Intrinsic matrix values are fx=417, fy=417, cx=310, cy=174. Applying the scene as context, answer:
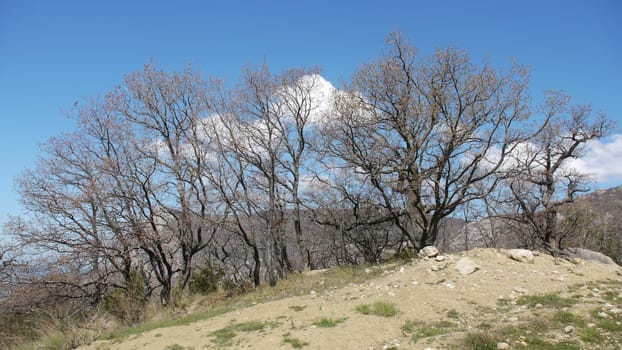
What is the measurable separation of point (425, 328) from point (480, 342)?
161cm

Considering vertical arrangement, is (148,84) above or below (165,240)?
above

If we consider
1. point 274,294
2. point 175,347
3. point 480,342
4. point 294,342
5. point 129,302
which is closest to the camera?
point 480,342

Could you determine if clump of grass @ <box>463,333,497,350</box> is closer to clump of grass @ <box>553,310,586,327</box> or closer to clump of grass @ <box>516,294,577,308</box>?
clump of grass @ <box>553,310,586,327</box>

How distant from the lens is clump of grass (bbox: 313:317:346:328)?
7.85 metres

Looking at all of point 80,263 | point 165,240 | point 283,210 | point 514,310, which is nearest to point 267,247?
point 283,210

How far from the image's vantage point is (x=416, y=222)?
577 inches

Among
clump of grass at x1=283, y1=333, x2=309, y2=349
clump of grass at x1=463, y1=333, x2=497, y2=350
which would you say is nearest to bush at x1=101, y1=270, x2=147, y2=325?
clump of grass at x1=283, y1=333, x2=309, y2=349

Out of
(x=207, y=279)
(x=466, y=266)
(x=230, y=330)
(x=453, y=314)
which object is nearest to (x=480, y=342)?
(x=453, y=314)

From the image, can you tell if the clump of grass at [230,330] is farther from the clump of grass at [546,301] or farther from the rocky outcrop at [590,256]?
the rocky outcrop at [590,256]

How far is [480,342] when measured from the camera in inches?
222

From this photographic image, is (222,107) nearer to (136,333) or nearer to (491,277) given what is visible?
(136,333)

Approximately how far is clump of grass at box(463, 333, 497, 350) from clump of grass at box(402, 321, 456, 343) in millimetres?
995

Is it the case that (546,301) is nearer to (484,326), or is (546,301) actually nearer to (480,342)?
(484,326)

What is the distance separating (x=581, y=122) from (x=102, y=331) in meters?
17.6
